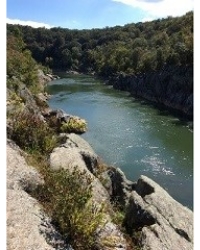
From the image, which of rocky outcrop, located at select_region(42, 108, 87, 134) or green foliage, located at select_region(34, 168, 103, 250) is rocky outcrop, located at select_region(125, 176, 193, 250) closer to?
green foliage, located at select_region(34, 168, 103, 250)

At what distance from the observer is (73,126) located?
143 ft

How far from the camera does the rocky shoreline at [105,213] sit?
466 inches

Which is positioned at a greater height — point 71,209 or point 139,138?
point 71,209

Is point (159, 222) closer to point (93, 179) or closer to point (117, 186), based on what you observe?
point (93, 179)

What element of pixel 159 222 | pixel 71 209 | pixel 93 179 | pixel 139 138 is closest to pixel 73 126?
pixel 139 138

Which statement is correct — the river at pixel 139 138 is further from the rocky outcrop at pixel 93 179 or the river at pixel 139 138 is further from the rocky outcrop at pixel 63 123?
the rocky outcrop at pixel 93 179

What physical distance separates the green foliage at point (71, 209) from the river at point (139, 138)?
15.5 metres

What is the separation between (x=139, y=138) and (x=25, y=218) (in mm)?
33942

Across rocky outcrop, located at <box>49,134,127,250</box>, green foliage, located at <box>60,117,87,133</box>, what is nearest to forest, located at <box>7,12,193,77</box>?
green foliage, located at <box>60,117,87,133</box>

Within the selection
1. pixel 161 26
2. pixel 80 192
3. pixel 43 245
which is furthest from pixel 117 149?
pixel 161 26

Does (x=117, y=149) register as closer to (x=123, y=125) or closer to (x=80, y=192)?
(x=123, y=125)

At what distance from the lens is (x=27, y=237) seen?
1130 centimetres

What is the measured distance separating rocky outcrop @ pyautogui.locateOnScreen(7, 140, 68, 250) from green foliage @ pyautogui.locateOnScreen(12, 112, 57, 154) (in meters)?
4.29
